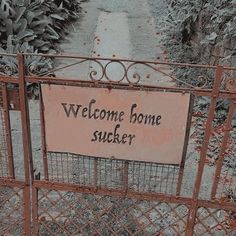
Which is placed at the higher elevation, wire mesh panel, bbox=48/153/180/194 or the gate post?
the gate post

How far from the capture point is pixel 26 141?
3678mm

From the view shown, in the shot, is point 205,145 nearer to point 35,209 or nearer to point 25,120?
point 25,120

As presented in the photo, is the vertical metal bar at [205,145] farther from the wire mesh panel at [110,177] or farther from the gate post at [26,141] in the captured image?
the gate post at [26,141]

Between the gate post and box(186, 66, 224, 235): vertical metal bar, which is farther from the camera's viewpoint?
the gate post

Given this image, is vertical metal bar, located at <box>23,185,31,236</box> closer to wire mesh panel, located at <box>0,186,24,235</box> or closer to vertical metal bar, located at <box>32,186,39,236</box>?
vertical metal bar, located at <box>32,186,39,236</box>

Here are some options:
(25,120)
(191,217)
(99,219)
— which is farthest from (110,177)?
(25,120)

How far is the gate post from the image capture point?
3.46 m

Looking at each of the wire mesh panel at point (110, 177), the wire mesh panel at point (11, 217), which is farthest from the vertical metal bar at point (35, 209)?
the wire mesh panel at point (110, 177)

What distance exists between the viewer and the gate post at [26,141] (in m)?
3.46

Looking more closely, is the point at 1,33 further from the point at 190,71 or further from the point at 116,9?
the point at 116,9

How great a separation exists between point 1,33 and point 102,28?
3848mm

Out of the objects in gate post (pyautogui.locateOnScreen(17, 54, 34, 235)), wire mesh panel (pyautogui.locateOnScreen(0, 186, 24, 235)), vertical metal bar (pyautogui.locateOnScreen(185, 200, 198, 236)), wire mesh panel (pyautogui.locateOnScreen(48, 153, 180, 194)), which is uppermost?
gate post (pyautogui.locateOnScreen(17, 54, 34, 235))

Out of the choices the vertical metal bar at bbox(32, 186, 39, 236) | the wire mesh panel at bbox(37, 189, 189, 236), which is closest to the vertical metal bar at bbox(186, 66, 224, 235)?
the wire mesh panel at bbox(37, 189, 189, 236)

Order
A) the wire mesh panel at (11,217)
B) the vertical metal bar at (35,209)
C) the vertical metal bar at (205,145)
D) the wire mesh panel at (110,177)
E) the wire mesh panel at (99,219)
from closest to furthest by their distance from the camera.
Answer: the vertical metal bar at (205,145), the vertical metal bar at (35,209), the wire mesh panel at (99,219), the wire mesh panel at (11,217), the wire mesh panel at (110,177)
